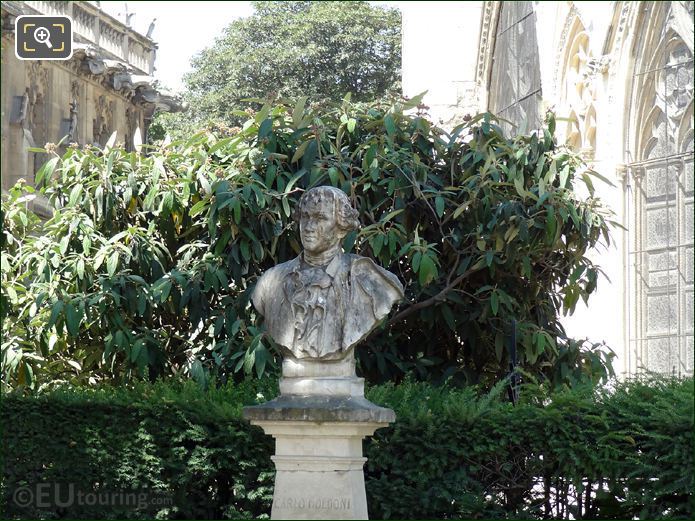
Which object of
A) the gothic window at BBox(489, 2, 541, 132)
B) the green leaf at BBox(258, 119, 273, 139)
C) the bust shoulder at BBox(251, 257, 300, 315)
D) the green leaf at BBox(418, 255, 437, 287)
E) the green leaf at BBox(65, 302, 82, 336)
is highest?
the gothic window at BBox(489, 2, 541, 132)

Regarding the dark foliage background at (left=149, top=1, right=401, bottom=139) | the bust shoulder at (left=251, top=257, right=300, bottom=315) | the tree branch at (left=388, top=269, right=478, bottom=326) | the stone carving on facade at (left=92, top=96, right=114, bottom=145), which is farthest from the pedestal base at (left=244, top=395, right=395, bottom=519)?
the dark foliage background at (left=149, top=1, right=401, bottom=139)

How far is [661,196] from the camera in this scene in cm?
1264

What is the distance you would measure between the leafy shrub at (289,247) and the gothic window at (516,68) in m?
5.59

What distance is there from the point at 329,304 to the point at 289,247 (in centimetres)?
334

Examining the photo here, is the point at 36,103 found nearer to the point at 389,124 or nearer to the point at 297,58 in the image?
the point at 297,58

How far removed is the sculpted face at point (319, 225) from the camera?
23.1ft

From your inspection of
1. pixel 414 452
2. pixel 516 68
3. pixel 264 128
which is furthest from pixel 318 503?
pixel 516 68

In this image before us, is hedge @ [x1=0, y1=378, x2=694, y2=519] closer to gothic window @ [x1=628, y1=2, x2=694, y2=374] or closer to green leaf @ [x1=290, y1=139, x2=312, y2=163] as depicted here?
green leaf @ [x1=290, y1=139, x2=312, y2=163]

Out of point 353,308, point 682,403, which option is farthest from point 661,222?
point 353,308

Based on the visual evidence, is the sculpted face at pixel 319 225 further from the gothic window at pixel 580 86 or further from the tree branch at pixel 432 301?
the gothic window at pixel 580 86

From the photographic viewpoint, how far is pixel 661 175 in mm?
12633

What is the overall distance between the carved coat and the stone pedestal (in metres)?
0.14

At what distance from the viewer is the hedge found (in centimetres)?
855

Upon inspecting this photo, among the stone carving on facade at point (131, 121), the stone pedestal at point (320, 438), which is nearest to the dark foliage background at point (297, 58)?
the stone carving on facade at point (131, 121)
